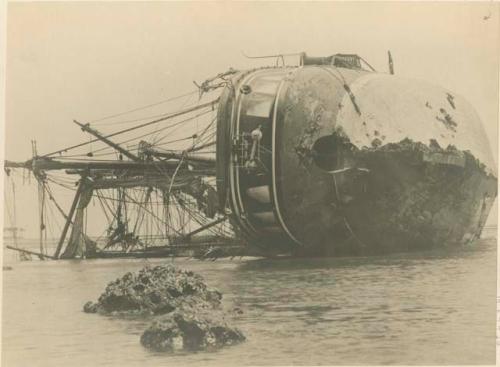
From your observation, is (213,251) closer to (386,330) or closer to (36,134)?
(36,134)

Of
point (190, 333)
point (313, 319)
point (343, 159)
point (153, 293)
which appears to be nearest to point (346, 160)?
point (343, 159)

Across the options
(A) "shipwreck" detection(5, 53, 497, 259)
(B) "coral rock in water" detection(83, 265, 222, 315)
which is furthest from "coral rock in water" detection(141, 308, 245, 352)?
(A) "shipwreck" detection(5, 53, 497, 259)

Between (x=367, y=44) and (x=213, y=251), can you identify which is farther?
(x=213, y=251)

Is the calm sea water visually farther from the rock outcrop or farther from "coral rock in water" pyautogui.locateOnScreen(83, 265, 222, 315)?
"coral rock in water" pyautogui.locateOnScreen(83, 265, 222, 315)

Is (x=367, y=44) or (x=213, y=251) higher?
(x=367, y=44)

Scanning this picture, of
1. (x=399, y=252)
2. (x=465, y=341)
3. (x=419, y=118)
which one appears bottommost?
(x=465, y=341)

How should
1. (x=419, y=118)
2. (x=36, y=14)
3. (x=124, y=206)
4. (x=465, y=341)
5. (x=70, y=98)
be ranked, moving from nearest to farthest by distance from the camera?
(x=465, y=341) < (x=36, y=14) < (x=70, y=98) < (x=419, y=118) < (x=124, y=206)

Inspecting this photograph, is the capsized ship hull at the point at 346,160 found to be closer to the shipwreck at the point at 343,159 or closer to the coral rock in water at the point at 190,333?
the shipwreck at the point at 343,159

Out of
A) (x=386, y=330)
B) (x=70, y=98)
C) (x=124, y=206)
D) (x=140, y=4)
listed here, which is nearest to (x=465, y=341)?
(x=386, y=330)

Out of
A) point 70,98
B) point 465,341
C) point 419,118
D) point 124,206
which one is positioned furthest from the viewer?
point 124,206
